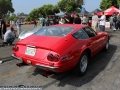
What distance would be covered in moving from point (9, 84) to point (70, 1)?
54733mm

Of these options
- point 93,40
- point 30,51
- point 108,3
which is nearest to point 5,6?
point 108,3

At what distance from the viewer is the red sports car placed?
4176mm

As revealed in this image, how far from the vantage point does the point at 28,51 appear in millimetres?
4625

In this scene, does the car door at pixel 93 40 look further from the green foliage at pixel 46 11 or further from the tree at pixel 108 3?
the green foliage at pixel 46 11

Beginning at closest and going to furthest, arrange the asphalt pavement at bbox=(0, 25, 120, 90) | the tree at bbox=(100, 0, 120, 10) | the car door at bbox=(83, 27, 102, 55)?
1. the asphalt pavement at bbox=(0, 25, 120, 90)
2. the car door at bbox=(83, 27, 102, 55)
3. the tree at bbox=(100, 0, 120, 10)

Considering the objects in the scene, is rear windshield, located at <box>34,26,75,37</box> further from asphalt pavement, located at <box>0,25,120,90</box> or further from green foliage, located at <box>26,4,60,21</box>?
green foliage, located at <box>26,4,60,21</box>

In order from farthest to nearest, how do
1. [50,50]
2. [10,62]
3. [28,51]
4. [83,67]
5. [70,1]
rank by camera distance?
1. [70,1]
2. [10,62]
3. [83,67]
4. [28,51]
5. [50,50]

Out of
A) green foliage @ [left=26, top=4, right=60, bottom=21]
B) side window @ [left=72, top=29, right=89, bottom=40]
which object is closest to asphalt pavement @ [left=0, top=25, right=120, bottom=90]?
side window @ [left=72, top=29, right=89, bottom=40]

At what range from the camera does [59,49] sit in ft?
14.0

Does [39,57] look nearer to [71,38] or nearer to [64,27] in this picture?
[71,38]

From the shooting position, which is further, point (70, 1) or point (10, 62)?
point (70, 1)

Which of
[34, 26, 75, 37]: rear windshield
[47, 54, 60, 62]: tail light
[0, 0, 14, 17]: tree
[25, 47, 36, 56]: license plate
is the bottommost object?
[47, 54, 60, 62]: tail light

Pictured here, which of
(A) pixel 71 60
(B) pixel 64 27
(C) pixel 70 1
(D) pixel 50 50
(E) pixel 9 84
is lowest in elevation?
(E) pixel 9 84

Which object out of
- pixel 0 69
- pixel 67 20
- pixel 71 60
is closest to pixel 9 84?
pixel 0 69
